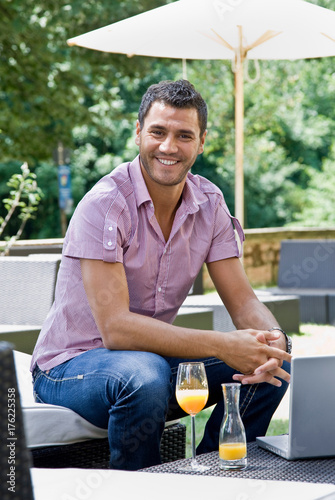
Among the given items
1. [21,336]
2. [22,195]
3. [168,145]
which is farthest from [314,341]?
[168,145]

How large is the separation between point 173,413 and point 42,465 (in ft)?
1.57

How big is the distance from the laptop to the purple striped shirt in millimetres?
778

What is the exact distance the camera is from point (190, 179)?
292 centimetres

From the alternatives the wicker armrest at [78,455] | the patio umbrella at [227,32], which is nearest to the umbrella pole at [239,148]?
the patio umbrella at [227,32]

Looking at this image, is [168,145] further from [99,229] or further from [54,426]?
[54,426]

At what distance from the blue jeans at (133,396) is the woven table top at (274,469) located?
0.88 feet

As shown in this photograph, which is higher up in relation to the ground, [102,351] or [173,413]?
[102,351]

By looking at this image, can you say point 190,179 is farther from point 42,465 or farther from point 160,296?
point 42,465

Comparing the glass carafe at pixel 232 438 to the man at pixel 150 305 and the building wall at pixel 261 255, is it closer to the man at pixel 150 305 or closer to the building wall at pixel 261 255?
the man at pixel 150 305

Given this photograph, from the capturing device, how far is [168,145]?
260 centimetres

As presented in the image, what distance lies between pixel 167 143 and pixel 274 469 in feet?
3.97

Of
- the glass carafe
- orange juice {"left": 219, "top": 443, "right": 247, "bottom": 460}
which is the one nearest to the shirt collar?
the glass carafe

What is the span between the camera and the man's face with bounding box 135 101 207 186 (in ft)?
8.54

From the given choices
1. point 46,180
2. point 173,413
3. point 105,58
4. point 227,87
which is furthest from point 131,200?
point 46,180
